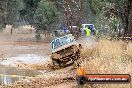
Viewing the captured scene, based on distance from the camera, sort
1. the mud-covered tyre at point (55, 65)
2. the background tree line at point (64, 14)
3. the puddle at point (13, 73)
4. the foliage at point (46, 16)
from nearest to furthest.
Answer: the puddle at point (13, 73) → the mud-covered tyre at point (55, 65) → the background tree line at point (64, 14) → the foliage at point (46, 16)

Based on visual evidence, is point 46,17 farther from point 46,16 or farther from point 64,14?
point 64,14

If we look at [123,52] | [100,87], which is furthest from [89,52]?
[100,87]

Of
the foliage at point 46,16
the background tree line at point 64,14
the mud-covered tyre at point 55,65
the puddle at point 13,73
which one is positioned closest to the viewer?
the puddle at point 13,73

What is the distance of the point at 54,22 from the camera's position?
146ft

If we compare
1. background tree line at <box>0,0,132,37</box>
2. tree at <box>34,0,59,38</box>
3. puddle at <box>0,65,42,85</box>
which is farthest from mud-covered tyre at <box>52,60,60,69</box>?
tree at <box>34,0,59,38</box>

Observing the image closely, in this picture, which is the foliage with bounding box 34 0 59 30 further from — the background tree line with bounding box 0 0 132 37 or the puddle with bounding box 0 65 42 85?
the puddle with bounding box 0 65 42 85

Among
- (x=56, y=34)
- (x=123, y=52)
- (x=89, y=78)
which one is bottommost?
(x=56, y=34)

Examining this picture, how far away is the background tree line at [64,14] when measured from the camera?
2534cm

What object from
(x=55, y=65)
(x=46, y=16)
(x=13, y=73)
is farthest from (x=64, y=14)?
(x=13, y=73)

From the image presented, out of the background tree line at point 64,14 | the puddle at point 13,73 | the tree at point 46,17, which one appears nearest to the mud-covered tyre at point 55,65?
the puddle at point 13,73

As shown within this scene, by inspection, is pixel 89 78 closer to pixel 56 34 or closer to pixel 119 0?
pixel 119 0

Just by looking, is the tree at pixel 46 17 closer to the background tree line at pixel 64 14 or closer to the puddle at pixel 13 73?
the background tree line at pixel 64 14

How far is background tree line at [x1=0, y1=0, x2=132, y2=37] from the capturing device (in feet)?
83.1

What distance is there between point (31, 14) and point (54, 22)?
41.1ft
